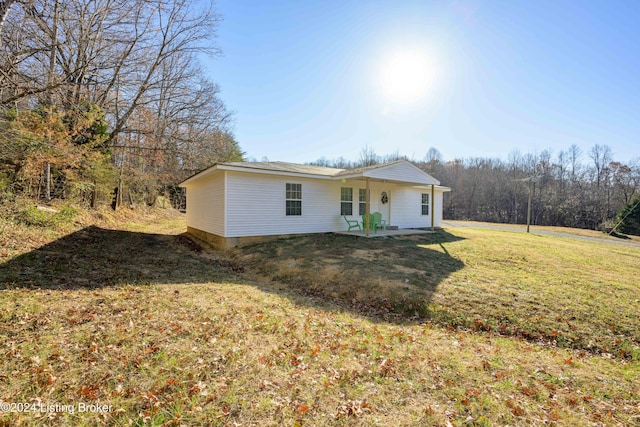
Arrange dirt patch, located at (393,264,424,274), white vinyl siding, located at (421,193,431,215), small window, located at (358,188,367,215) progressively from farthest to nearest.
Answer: white vinyl siding, located at (421,193,431,215) → small window, located at (358,188,367,215) → dirt patch, located at (393,264,424,274)

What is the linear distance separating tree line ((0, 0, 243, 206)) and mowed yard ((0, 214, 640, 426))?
338cm

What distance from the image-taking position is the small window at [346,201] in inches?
515

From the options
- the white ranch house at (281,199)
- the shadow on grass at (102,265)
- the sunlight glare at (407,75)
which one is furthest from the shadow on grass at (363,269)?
the sunlight glare at (407,75)

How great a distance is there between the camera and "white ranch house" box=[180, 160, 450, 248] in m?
10.1

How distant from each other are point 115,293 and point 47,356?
2.42 m

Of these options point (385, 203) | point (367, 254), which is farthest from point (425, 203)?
point (367, 254)

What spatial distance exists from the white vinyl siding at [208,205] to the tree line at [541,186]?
32300 mm

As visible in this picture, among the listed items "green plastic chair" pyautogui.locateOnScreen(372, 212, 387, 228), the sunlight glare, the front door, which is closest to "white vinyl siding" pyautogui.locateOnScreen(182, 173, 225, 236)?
"green plastic chair" pyautogui.locateOnScreen(372, 212, 387, 228)

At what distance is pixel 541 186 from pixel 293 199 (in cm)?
4184

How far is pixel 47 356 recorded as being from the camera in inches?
115

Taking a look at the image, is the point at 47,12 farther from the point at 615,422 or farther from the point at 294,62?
the point at 615,422

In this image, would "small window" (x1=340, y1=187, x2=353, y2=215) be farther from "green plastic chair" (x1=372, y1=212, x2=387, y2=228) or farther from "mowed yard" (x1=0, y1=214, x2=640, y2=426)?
"mowed yard" (x1=0, y1=214, x2=640, y2=426)

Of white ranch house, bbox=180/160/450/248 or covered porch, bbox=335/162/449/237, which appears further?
covered porch, bbox=335/162/449/237

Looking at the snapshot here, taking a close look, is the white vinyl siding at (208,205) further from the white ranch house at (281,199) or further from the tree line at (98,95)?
the tree line at (98,95)
